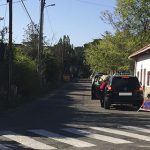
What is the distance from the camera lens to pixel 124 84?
991 inches

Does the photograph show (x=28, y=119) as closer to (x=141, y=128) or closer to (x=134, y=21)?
(x=141, y=128)

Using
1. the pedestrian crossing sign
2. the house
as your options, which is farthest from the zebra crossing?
the house

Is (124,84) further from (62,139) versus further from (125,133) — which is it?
(62,139)

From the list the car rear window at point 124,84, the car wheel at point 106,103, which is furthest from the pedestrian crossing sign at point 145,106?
the car wheel at point 106,103

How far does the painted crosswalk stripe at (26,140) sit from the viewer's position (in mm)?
11547

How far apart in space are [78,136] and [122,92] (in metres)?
11.7

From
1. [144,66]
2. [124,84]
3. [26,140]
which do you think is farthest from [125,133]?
[144,66]

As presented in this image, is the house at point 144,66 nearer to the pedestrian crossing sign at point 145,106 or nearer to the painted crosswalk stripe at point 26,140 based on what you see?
the pedestrian crossing sign at point 145,106

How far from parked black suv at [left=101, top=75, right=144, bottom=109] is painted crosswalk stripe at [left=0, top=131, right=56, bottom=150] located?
11.3 metres

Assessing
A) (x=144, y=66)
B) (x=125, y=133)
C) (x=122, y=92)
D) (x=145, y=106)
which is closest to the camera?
(x=125, y=133)

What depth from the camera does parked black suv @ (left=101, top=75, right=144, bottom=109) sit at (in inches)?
985

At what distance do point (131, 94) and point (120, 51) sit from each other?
33.3 meters

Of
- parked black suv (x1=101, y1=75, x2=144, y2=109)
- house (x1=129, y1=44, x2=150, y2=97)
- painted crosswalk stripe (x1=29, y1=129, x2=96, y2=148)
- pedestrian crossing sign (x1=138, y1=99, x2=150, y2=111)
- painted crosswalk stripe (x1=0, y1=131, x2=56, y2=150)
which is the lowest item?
painted crosswalk stripe (x1=0, y1=131, x2=56, y2=150)

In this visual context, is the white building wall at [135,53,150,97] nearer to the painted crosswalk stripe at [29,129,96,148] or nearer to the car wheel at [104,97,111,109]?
the car wheel at [104,97,111,109]
